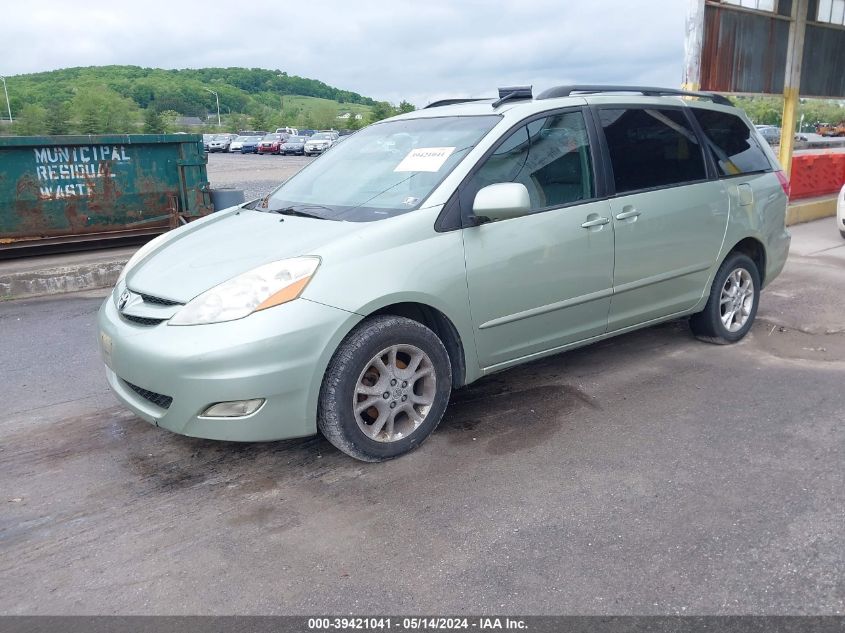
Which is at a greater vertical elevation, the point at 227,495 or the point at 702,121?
the point at 702,121

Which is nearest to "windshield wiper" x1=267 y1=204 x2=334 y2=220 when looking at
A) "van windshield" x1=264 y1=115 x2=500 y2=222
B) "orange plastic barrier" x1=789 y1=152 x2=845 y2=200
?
"van windshield" x1=264 y1=115 x2=500 y2=222

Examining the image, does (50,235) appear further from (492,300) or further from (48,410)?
(492,300)

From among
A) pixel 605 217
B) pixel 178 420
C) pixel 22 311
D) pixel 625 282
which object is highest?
pixel 605 217

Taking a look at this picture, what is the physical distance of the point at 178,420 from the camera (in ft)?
10.6

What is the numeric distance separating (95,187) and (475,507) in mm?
7768

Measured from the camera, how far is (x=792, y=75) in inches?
447

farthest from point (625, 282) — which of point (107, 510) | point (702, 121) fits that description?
point (107, 510)

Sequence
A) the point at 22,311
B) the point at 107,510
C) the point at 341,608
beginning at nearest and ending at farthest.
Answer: the point at 341,608 → the point at 107,510 → the point at 22,311

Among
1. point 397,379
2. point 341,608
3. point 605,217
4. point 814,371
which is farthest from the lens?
point 814,371

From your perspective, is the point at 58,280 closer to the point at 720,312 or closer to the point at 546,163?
the point at 546,163

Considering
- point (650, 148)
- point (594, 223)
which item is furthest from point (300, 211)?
point (650, 148)

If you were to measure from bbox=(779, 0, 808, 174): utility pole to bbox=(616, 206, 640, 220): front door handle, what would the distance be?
8.54 m

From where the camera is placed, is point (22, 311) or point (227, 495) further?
point (22, 311)

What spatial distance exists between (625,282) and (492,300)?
1.09 meters
